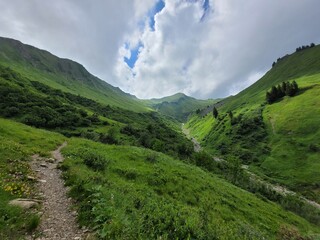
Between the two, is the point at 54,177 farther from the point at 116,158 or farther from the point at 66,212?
the point at 116,158

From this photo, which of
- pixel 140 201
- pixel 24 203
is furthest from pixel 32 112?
pixel 140 201

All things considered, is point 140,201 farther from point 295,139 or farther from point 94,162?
point 295,139

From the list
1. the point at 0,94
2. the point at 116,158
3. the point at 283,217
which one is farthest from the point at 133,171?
the point at 0,94

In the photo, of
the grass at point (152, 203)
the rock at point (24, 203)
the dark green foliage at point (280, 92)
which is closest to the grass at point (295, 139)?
the dark green foliage at point (280, 92)

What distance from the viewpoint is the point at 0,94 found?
91.8 m

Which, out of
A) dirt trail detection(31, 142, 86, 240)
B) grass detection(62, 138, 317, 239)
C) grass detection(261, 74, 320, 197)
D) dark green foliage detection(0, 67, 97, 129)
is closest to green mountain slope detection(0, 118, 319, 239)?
grass detection(62, 138, 317, 239)

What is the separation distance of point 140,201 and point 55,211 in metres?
5.17

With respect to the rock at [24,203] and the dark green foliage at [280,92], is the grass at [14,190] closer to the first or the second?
the rock at [24,203]

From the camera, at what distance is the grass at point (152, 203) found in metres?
10.6

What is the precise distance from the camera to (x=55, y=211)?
1209cm

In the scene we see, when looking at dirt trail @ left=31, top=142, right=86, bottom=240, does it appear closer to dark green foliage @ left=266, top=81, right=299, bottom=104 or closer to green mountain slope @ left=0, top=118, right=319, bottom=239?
green mountain slope @ left=0, top=118, right=319, bottom=239

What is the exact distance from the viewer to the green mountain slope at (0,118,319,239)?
34.4ft

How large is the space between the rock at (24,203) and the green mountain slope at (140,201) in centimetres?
45

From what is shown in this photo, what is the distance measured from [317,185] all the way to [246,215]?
69049 millimetres
